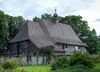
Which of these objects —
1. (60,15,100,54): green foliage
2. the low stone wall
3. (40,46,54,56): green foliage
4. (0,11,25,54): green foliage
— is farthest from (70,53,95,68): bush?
(60,15,100,54): green foliage

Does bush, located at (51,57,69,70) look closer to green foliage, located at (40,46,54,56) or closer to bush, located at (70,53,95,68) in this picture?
bush, located at (70,53,95,68)

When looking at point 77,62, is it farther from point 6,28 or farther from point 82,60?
point 6,28

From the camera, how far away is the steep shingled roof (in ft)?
200

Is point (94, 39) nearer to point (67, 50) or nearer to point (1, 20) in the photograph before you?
point (67, 50)

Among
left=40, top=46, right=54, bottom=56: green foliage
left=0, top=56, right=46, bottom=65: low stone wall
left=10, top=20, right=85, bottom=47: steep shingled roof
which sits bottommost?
left=0, top=56, right=46, bottom=65: low stone wall

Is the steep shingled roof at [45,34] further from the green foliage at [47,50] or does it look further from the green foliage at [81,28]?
the green foliage at [81,28]

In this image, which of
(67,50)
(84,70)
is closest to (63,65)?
(84,70)

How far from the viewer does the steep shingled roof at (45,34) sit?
200 ft

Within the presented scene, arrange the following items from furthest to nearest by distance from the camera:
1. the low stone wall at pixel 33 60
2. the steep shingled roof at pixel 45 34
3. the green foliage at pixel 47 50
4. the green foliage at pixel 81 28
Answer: the green foliage at pixel 81 28, the steep shingled roof at pixel 45 34, the green foliage at pixel 47 50, the low stone wall at pixel 33 60

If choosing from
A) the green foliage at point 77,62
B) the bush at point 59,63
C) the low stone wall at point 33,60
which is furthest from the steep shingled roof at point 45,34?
the green foliage at point 77,62

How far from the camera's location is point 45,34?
6575 cm

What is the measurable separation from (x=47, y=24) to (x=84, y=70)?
159 feet

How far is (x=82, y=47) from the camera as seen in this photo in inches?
3049

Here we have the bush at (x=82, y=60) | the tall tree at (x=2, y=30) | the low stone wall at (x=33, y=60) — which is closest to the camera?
the bush at (x=82, y=60)
